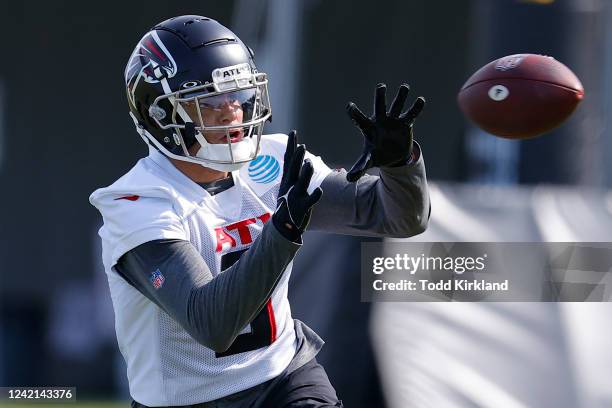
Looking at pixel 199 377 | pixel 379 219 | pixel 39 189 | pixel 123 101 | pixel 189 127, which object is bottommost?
pixel 39 189

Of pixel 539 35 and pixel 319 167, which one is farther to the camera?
pixel 539 35

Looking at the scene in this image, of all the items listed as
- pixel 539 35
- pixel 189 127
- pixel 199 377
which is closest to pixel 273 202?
pixel 189 127

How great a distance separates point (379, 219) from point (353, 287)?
1104 millimetres

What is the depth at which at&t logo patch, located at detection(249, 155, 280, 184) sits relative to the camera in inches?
127

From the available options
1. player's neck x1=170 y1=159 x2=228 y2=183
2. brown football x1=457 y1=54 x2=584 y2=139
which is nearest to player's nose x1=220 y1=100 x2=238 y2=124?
player's neck x1=170 y1=159 x2=228 y2=183

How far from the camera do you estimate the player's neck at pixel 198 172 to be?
10.6 feet

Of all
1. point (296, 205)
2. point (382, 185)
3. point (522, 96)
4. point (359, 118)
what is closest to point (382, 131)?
point (359, 118)

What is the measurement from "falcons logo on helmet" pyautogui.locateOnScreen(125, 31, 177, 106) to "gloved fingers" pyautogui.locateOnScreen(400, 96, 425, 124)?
26.2 inches

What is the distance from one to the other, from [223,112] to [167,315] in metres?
0.57

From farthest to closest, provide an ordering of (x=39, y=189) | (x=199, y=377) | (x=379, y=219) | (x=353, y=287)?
(x=39, y=189), (x=353, y=287), (x=379, y=219), (x=199, y=377)

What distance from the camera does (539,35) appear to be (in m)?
5.40

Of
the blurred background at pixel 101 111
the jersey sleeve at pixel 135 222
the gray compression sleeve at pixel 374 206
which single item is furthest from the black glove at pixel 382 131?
the blurred background at pixel 101 111

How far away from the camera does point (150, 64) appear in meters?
3.24

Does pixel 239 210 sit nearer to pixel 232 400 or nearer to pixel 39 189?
pixel 232 400
